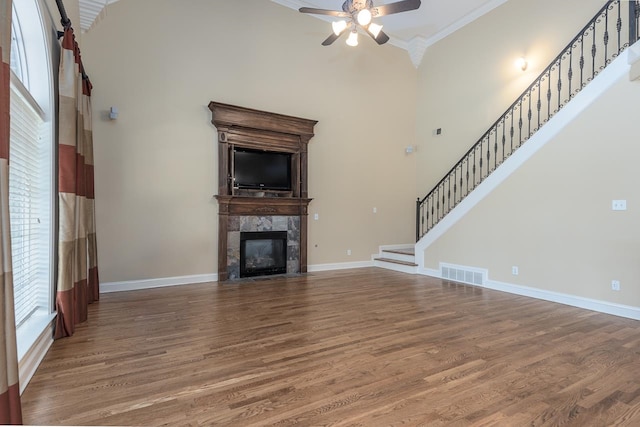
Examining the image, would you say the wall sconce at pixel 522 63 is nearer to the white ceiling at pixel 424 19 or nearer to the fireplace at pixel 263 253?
the white ceiling at pixel 424 19

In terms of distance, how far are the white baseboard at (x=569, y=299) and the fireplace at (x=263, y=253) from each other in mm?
3690

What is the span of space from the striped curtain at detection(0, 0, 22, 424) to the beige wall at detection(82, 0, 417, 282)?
3.80m

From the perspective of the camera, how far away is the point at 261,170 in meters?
6.26

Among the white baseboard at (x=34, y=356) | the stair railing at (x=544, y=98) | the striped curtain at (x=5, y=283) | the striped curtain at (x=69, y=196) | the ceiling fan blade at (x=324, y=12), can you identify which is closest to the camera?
the striped curtain at (x=5, y=283)

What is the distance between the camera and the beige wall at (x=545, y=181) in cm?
392

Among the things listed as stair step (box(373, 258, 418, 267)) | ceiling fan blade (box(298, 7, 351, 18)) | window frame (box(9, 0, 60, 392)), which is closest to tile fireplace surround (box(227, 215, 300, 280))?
stair step (box(373, 258, 418, 267))

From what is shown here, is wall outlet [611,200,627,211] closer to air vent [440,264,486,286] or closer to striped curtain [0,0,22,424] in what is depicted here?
air vent [440,264,486,286]

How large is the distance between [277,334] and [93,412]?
159cm

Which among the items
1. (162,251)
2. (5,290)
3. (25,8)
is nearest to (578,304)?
(5,290)

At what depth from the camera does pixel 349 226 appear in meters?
7.19

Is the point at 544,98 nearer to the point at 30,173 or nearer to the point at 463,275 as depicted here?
the point at 463,275

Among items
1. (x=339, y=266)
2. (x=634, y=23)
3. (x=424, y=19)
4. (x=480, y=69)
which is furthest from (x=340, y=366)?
(x=424, y=19)

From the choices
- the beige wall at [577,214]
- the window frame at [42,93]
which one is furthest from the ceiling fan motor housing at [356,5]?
the window frame at [42,93]

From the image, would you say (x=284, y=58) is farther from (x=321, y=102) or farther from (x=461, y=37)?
(x=461, y=37)
